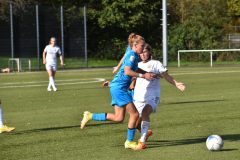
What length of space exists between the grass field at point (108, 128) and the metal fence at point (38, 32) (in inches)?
850

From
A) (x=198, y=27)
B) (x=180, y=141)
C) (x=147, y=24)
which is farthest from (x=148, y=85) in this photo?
(x=147, y=24)

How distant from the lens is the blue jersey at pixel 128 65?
391 inches

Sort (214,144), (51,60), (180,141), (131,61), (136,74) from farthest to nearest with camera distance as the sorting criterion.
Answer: (51,60) < (180,141) < (131,61) < (136,74) < (214,144)

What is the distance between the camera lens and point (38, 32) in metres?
43.2

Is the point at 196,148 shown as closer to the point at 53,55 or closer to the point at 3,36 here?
the point at 53,55

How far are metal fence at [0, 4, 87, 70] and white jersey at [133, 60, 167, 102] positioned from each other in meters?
32.4

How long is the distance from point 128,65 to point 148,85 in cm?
56

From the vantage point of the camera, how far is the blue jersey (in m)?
9.92

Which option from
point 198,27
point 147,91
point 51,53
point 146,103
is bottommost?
point 146,103

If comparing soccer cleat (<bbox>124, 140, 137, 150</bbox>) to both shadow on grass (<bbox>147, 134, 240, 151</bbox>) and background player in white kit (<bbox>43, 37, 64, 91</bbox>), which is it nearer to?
shadow on grass (<bbox>147, 134, 240, 151</bbox>)

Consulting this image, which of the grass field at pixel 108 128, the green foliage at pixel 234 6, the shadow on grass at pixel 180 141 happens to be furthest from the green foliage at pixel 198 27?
the shadow on grass at pixel 180 141

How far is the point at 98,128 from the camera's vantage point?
12508 millimetres

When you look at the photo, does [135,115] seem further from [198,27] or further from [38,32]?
[198,27]

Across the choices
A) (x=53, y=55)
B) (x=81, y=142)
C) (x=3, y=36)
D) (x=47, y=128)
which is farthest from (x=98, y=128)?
(x=3, y=36)
